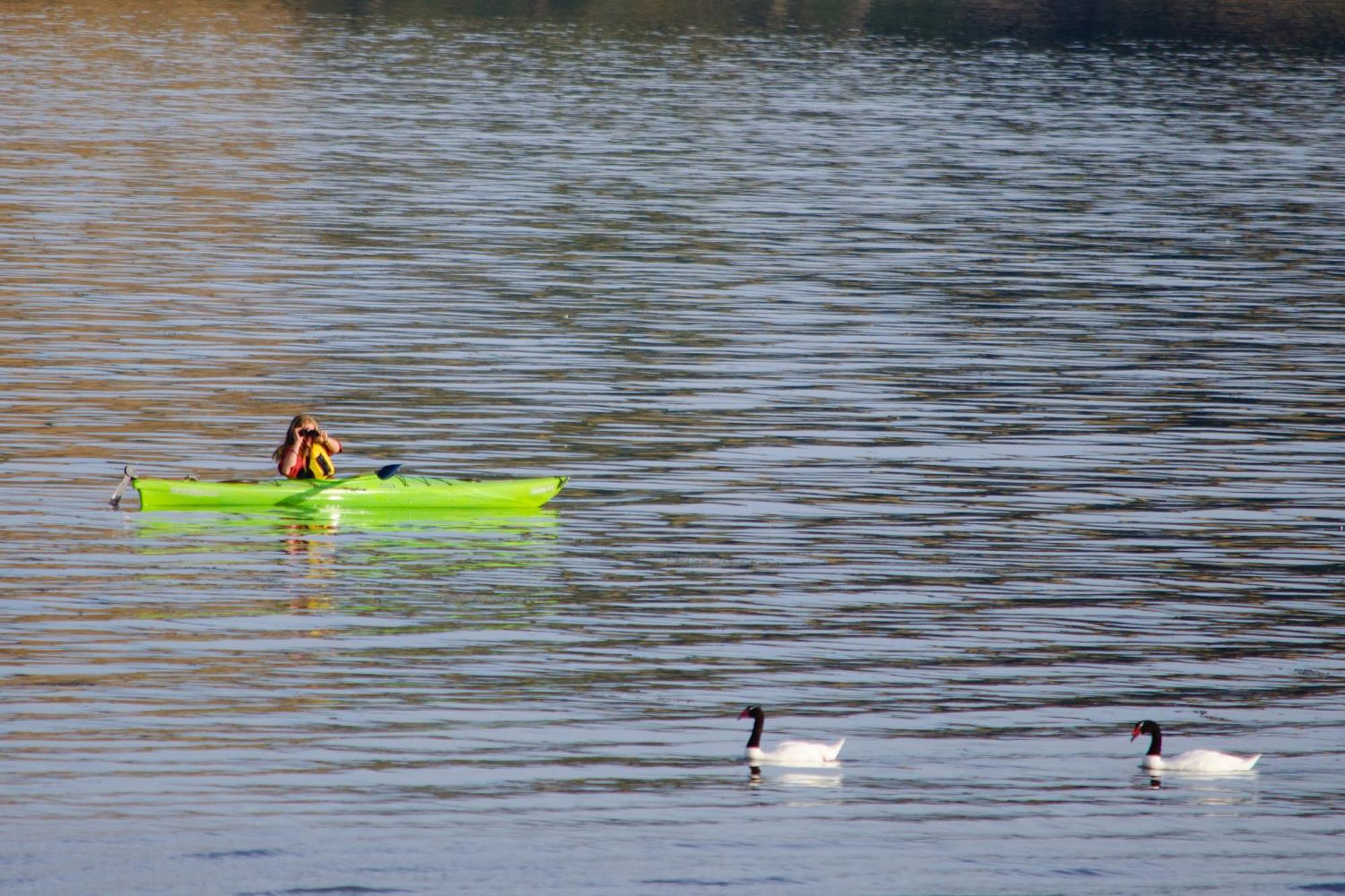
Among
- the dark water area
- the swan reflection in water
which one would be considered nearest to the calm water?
the swan reflection in water

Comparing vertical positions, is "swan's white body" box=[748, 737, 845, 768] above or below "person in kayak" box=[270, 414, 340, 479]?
above

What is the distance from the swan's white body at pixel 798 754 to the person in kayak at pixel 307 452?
10.2 metres

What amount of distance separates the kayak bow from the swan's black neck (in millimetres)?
9470

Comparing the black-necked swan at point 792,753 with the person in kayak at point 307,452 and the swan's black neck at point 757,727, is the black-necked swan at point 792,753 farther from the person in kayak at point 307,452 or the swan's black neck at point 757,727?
the person in kayak at point 307,452

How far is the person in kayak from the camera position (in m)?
26.0

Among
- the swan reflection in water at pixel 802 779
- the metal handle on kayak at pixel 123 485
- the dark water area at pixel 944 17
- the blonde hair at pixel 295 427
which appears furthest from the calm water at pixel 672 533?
the dark water area at pixel 944 17

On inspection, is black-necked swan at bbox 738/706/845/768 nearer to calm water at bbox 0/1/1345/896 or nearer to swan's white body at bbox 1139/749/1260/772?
calm water at bbox 0/1/1345/896

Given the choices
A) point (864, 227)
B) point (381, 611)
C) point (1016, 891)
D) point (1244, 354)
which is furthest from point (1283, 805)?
point (864, 227)

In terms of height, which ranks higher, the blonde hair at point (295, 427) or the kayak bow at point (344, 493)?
the blonde hair at point (295, 427)

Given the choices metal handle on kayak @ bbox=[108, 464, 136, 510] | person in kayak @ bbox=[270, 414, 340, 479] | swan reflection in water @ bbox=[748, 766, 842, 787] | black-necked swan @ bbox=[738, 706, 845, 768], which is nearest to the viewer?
swan reflection in water @ bbox=[748, 766, 842, 787]

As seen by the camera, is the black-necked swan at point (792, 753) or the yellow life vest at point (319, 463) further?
the yellow life vest at point (319, 463)

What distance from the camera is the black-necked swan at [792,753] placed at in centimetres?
1686

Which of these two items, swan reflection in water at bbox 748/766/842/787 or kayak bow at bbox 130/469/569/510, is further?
kayak bow at bbox 130/469/569/510

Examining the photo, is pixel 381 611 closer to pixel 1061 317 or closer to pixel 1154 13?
pixel 1061 317
